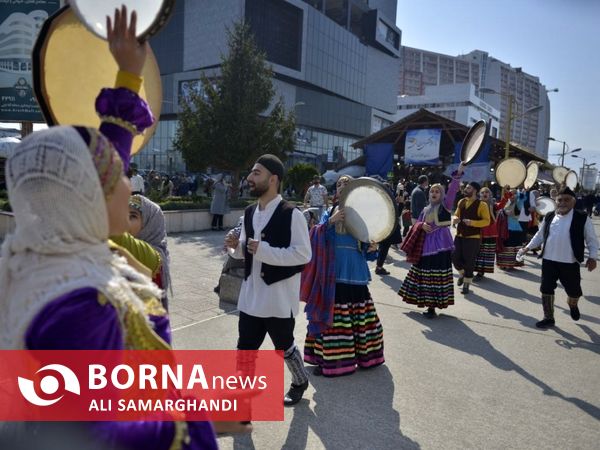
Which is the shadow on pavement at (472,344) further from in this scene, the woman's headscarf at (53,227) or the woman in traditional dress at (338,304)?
the woman's headscarf at (53,227)

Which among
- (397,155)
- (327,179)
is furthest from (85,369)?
(397,155)

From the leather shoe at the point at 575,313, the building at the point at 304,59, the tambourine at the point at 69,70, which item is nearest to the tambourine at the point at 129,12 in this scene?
the tambourine at the point at 69,70

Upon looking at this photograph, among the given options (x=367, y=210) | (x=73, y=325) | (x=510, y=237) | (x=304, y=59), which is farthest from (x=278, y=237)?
(x=304, y=59)

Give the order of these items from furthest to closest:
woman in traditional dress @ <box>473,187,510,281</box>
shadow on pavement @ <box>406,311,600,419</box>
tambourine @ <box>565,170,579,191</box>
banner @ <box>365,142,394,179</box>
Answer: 1. banner @ <box>365,142,394,179</box>
2. tambourine @ <box>565,170,579,191</box>
3. woman in traditional dress @ <box>473,187,510,281</box>
4. shadow on pavement @ <box>406,311,600,419</box>

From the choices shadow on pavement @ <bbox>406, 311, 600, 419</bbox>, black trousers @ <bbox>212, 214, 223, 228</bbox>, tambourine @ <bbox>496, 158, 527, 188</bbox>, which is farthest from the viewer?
black trousers @ <bbox>212, 214, 223, 228</bbox>

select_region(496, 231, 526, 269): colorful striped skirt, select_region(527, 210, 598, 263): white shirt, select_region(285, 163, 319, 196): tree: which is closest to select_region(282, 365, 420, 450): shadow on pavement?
select_region(527, 210, 598, 263): white shirt

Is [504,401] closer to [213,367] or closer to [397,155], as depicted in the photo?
[213,367]

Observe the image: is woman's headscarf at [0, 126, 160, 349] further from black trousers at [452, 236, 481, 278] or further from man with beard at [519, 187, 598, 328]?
black trousers at [452, 236, 481, 278]

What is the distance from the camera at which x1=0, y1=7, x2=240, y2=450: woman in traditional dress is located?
1.02m

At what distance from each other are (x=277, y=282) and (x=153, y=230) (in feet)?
3.08

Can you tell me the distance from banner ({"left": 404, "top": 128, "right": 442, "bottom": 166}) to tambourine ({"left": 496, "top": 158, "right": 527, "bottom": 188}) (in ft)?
47.1

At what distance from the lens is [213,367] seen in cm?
402

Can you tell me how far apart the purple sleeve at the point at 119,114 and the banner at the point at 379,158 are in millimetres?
26926

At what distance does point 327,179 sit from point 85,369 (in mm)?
26831
